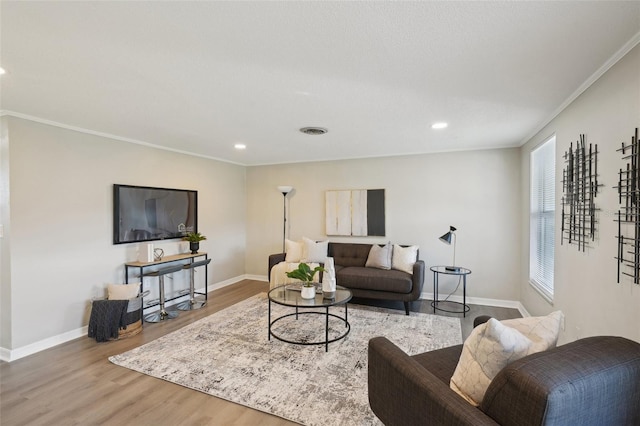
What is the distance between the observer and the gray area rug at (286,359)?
2.16 meters

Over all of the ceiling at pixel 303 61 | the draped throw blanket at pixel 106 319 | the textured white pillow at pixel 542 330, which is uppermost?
the ceiling at pixel 303 61

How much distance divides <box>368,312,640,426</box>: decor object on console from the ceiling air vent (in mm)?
2591

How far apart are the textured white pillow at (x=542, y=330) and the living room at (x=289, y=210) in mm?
684

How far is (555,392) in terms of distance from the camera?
94cm

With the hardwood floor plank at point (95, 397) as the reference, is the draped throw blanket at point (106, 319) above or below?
above

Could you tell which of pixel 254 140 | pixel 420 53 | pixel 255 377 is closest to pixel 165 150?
pixel 254 140

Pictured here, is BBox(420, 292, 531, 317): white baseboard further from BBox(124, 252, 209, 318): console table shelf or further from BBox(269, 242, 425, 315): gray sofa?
BBox(124, 252, 209, 318): console table shelf

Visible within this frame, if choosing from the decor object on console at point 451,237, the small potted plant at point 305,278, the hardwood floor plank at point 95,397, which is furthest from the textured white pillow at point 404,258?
the hardwood floor plank at point 95,397

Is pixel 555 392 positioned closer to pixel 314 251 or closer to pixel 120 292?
pixel 120 292

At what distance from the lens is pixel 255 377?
2482 mm

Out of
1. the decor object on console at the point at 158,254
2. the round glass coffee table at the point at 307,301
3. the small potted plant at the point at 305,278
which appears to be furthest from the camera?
the decor object on console at the point at 158,254

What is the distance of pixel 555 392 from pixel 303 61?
1.89m

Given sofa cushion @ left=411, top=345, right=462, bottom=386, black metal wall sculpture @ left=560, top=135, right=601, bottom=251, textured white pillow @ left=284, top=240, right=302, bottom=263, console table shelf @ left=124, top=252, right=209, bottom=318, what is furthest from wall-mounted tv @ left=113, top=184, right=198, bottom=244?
black metal wall sculpture @ left=560, top=135, right=601, bottom=251

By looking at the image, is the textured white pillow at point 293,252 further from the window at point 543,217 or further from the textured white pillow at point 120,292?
the window at point 543,217
